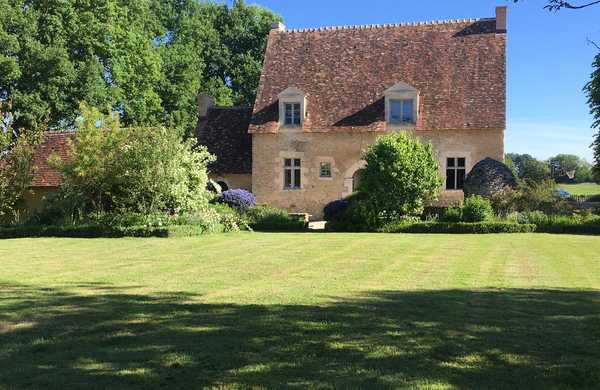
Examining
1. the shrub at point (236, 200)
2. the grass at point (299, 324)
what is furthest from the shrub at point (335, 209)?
the grass at point (299, 324)

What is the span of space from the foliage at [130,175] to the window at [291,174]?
29.6ft

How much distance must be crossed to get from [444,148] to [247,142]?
10.3 meters

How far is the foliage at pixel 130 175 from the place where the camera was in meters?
18.9

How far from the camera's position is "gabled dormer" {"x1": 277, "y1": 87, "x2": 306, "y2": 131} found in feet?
92.5

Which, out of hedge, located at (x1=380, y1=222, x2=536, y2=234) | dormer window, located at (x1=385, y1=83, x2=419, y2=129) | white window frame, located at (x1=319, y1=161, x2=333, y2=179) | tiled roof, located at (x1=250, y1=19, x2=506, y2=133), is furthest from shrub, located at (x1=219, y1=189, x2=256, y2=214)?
dormer window, located at (x1=385, y1=83, x2=419, y2=129)

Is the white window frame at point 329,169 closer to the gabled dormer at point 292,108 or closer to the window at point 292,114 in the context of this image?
the gabled dormer at point 292,108

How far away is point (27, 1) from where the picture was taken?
32.1 metres

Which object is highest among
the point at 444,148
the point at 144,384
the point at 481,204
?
the point at 444,148

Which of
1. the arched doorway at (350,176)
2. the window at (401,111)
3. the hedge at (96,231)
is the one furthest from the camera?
the arched doorway at (350,176)

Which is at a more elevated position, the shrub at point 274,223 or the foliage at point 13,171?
the foliage at point 13,171

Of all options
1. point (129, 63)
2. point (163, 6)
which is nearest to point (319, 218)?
point (129, 63)

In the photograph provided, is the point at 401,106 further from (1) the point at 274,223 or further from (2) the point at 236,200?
(1) the point at 274,223

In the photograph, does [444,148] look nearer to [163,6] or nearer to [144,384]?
[144,384]

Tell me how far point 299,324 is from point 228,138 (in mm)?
25768
